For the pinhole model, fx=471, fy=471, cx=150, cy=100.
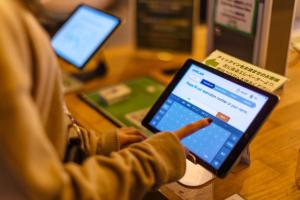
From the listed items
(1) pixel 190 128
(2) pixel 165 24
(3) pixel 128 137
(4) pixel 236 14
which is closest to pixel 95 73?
(2) pixel 165 24

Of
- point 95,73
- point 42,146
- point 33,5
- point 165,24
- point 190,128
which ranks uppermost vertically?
point 33,5

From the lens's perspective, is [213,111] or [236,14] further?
[236,14]

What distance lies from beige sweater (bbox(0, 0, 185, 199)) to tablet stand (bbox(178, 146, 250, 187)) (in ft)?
0.60

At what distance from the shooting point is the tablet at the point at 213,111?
930 mm

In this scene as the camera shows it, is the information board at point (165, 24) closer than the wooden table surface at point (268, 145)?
No

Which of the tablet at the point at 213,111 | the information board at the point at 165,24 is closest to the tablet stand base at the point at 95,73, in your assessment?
the information board at the point at 165,24

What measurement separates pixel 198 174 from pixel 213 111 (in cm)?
16

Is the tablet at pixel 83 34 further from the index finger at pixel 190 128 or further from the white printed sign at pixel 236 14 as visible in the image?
the index finger at pixel 190 128

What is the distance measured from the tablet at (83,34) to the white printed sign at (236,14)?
0.32 metres

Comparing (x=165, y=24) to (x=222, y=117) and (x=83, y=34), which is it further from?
(x=222, y=117)

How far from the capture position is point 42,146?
0.66m

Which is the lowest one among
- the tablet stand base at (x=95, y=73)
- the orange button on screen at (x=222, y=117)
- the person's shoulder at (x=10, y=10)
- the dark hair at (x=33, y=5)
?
the tablet stand base at (x=95, y=73)

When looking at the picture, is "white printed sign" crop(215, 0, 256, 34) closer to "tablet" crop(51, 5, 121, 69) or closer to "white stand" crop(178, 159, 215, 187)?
"tablet" crop(51, 5, 121, 69)

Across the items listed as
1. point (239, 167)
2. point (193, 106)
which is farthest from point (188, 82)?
point (239, 167)
